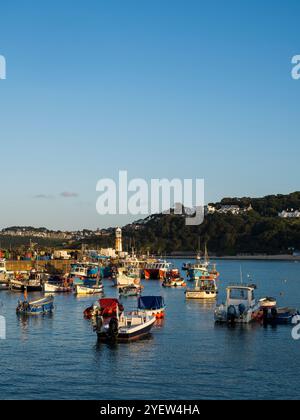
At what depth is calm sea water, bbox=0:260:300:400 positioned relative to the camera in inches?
1398

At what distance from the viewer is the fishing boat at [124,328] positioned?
159ft

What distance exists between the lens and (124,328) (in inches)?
1965

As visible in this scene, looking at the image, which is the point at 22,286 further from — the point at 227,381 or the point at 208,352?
the point at 227,381

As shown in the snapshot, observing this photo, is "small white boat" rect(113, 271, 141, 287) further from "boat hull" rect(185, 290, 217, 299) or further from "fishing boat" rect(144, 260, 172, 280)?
"fishing boat" rect(144, 260, 172, 280)

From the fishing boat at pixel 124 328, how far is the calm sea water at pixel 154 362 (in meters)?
0.92

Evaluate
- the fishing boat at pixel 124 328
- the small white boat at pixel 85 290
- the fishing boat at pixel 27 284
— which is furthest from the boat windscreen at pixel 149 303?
the fishing boat at pixel 27 284

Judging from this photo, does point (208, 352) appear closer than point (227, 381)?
No

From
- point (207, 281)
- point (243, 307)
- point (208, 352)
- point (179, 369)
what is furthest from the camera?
point (207, 281)

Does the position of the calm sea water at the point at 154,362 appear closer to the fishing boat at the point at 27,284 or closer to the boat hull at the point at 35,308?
the boat hull at the point at 35,308

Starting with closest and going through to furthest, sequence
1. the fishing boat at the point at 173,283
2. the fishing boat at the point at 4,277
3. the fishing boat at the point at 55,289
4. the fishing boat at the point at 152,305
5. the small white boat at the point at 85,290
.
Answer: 1. the fishing boat at the point at 152,305
2. the small white boat at the point at 85,290
3. the fishing boat at the point at 55,289
4. the fishing boat at the point at 4,277
5. the fishing boat at the point at 173,283

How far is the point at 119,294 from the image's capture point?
93.3m

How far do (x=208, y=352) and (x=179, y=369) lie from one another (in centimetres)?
599

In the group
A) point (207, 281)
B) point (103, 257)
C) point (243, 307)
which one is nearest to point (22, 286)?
point (207, 281)
